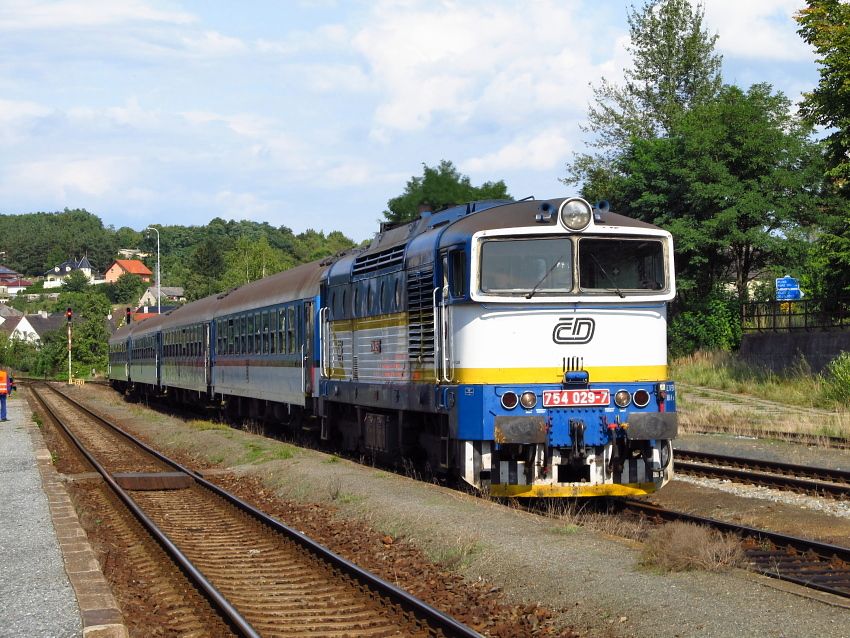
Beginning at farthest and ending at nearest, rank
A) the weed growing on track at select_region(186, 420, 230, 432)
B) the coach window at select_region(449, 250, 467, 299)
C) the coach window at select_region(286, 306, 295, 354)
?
1. the weed growing on track at select_region(186, 420, 230, 432)
2. the coach window at select_region(286, 306, 295, 354)
3. the coach window at select_region(449, 250, 467, 299)

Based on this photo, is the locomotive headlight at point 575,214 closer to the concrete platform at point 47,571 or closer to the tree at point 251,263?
the concrete platform at point 47,571

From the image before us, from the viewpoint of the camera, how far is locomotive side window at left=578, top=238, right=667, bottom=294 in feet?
39.1

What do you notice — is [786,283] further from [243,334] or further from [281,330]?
[281,330]

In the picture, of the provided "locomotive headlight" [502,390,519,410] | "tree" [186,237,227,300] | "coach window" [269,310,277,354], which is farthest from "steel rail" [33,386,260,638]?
"tree" [186,237,227,300]

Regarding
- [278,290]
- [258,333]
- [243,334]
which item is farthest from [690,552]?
[243,334]

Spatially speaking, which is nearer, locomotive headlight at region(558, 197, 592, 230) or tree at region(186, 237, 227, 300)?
locomotive headlight at region(558, 197, 592, 230)

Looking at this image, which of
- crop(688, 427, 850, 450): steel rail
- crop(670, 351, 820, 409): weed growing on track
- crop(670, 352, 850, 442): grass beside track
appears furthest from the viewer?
crop(670, 351, 820, 409): weed growing on track

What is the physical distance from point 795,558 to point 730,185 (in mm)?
29405

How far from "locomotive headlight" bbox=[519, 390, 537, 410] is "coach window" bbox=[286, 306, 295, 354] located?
9513 mm

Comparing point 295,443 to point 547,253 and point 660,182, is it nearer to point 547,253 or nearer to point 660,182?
point 547,253

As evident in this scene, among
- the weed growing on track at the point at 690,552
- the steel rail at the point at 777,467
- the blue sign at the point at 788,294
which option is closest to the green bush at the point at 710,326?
the blue sign at the point at 788,294

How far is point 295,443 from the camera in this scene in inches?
856

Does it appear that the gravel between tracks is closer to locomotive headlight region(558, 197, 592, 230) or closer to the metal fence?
locomotive headlight region(558, 197, 592, 230)

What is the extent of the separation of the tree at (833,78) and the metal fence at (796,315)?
4.89m
